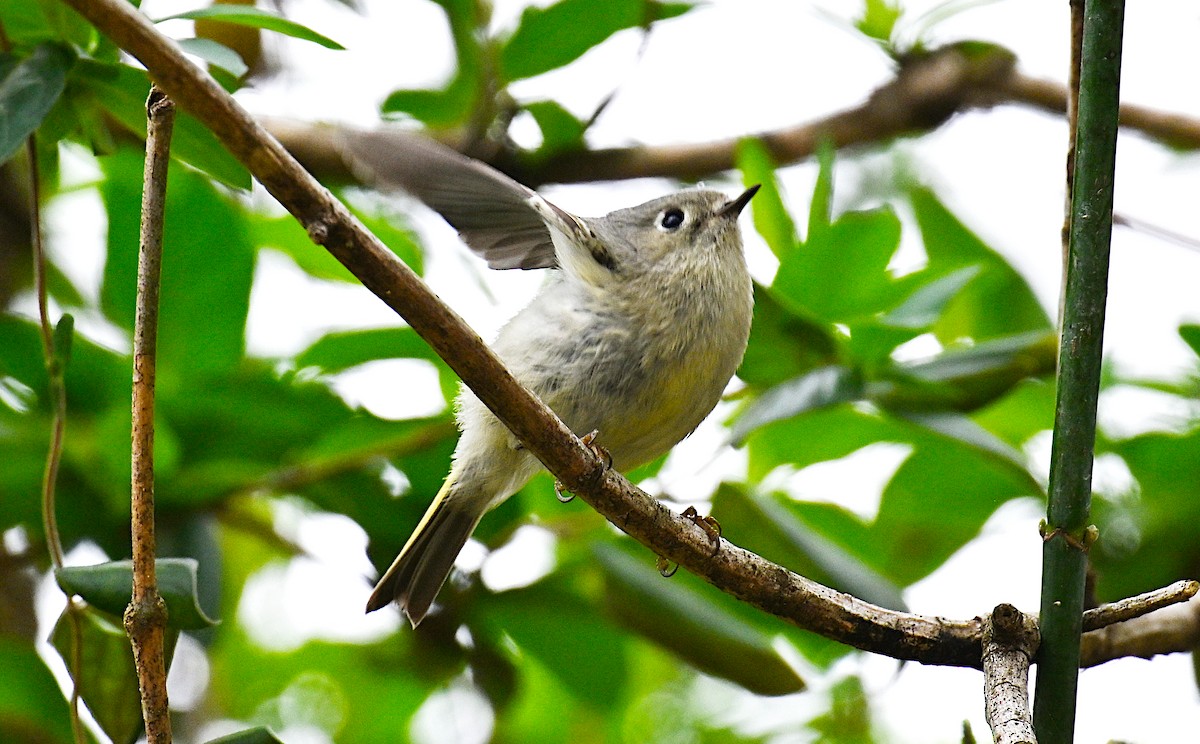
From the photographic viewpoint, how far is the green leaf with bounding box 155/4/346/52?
116 centimetres

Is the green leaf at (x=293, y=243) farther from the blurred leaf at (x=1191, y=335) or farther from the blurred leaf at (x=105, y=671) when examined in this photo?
the blurred leaf at (x=1191, y=335)

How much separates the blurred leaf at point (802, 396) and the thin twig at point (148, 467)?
713 mm

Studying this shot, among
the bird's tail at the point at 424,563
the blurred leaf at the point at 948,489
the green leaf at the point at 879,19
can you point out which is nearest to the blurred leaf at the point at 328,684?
the bird's tail at the point at 424,563

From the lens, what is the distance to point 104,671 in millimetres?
1194

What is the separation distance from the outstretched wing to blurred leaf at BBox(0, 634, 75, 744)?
703mm

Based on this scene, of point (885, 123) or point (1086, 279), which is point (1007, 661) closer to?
point (1086, 279)

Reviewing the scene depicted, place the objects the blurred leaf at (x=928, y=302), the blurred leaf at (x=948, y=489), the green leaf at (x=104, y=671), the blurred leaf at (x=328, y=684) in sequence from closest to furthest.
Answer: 1. the green leaf at (x=104, y=671)
2. the blurred leaf at (x=928, y=302)
3. the blurred leaf at (x=948, y=489)
4. the blurred leaf at (x=328, y=684)

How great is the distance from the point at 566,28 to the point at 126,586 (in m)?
1.06

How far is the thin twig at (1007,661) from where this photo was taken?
3.14 ft

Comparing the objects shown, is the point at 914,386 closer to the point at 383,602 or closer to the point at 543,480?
the point at 543,480

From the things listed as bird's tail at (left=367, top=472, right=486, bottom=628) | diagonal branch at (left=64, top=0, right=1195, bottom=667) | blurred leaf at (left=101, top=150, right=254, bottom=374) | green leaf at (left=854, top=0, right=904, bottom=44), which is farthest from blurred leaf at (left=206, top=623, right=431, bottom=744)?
green leaf at (left=854, top=0, right=904, bottom=44)

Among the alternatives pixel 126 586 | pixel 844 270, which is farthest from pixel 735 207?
pixel 126 586

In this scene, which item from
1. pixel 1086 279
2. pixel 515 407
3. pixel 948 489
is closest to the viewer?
pixel 1086 279

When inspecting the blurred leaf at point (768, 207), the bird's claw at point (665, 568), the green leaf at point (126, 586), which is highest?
the blurred leaf at point (768, 207)
